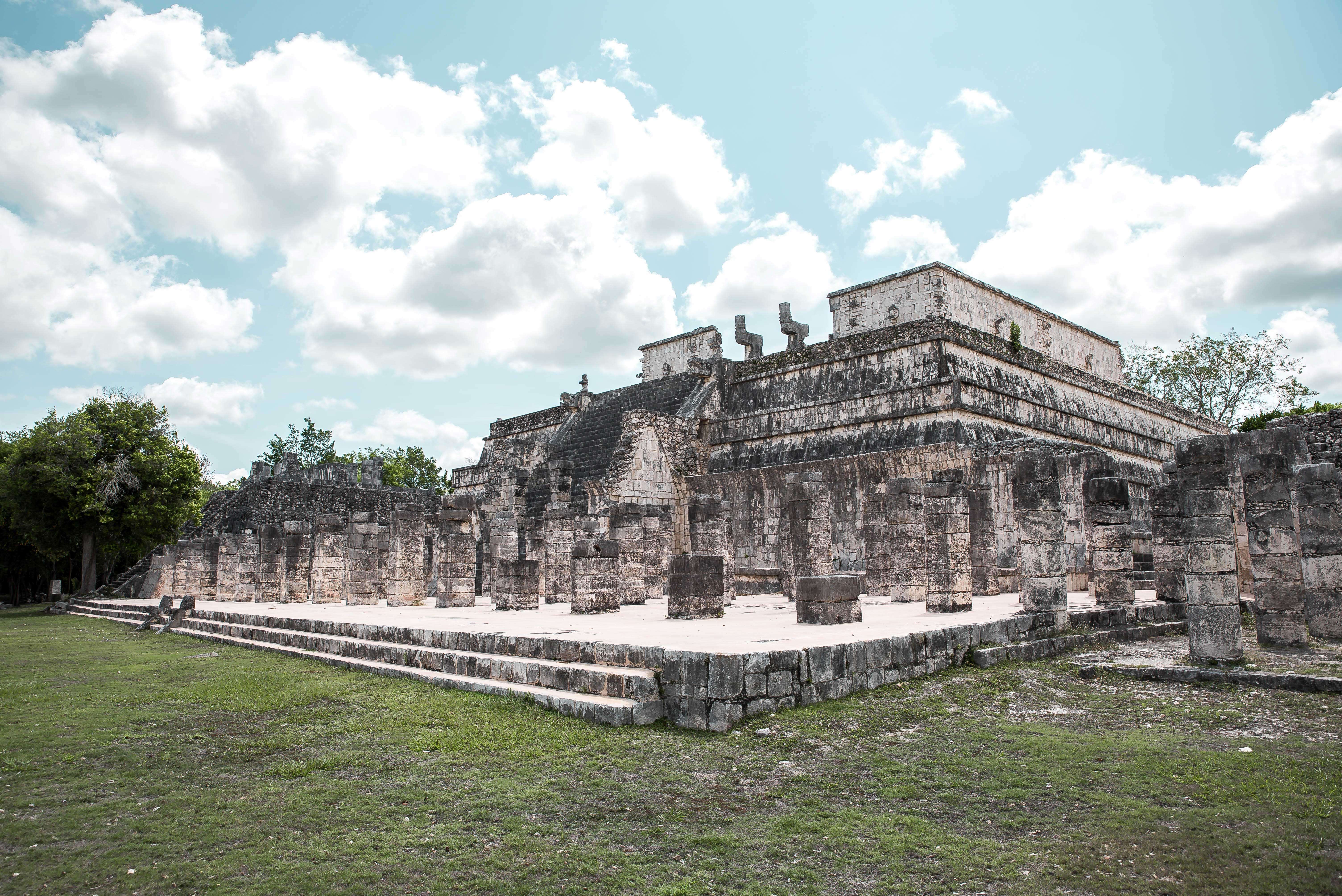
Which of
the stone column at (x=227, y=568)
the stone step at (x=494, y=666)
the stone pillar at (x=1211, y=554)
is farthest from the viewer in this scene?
the stone column at (x=227, y=568)

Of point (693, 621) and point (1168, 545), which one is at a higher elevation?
point (1168, 545)

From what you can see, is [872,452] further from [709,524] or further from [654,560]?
[709,524]

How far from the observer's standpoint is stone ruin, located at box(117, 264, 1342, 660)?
8.97 metres

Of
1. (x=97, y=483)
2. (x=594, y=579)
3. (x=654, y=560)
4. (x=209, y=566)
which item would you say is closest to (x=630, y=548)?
(x=594, y=579)

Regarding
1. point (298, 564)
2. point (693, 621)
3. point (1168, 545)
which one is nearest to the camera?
point (693, 621)

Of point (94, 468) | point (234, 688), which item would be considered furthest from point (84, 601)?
point (234, 688)

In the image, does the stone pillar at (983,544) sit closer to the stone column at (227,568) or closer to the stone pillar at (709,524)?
the stone pillar at (709,524)

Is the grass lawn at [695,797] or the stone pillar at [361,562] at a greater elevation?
the stone pillar at [361,562]

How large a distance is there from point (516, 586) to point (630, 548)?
84.8 inches

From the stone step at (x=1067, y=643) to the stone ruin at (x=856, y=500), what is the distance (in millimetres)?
561

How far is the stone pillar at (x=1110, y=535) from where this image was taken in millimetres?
10633

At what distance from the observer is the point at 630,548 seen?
1487 cm

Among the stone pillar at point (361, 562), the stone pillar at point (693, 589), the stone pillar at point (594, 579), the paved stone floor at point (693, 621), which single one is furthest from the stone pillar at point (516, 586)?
the stone pillar at point (361, 562)

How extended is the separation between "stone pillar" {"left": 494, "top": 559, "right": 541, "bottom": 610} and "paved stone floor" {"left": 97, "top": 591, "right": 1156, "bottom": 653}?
28cm
